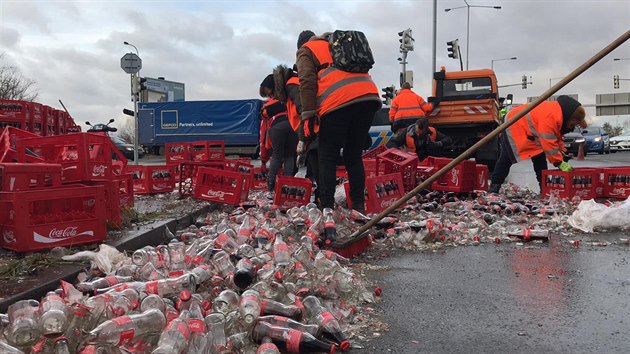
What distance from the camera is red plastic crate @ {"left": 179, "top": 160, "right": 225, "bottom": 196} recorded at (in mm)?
7934

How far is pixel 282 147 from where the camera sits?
330 inches

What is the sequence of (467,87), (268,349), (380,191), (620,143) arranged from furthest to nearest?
(620,143) < (467,87) < (380,191) < (268,349)

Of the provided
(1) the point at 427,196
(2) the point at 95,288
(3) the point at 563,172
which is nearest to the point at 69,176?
(2) the point at 95,288

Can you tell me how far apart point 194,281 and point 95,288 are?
0.55 m

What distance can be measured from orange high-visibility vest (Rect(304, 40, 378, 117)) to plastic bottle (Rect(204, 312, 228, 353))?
2.93 metres

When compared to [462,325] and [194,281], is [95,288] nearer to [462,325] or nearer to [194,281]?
[194,281]

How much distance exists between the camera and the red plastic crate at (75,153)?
184 inches

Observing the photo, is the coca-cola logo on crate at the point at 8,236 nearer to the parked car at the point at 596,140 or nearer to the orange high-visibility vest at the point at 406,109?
the orange high-visibility vest at the point at 406,109

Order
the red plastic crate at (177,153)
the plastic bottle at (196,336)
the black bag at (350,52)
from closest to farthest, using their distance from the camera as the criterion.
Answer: the plastic bottle at (196,336)
the black bag at (350,52)
the red plastic crate at (177,153)

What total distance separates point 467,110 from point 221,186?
7914 millimetres

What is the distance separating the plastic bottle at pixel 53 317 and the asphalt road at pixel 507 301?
4.21 feet

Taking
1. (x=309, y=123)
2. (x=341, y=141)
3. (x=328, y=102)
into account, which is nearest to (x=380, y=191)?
(x=341, y=141)

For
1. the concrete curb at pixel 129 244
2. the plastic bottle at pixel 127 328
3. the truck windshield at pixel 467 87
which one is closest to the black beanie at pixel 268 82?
the concrete curb at pixel 129 244

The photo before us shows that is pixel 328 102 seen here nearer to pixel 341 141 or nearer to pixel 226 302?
pixel 341 141
